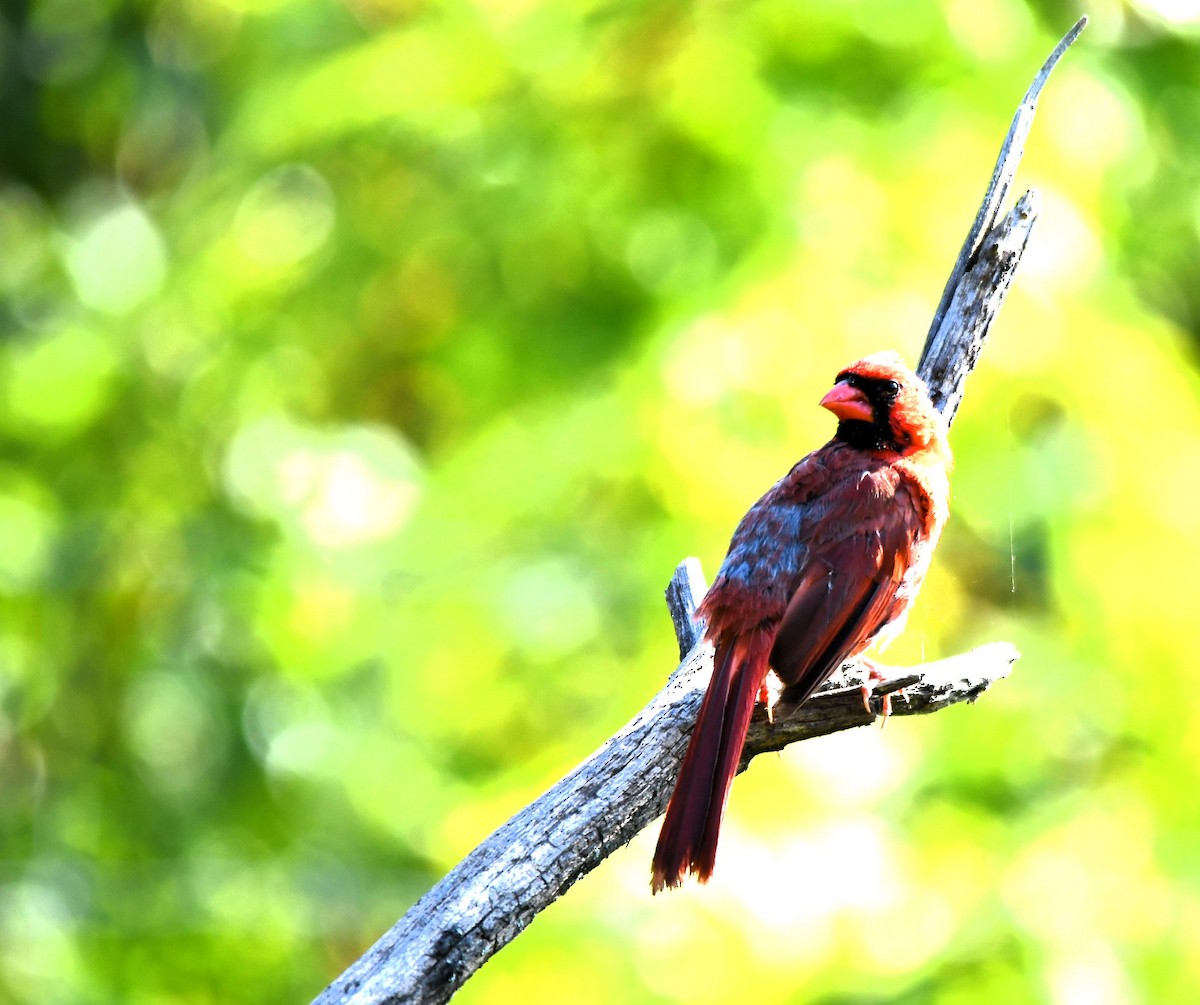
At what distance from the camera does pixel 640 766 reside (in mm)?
2922

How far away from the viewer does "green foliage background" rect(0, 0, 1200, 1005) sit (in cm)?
512

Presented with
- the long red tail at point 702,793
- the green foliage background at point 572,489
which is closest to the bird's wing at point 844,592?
the long red tail at point 702,793

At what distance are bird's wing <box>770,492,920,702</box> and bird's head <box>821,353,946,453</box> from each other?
139 millimetres

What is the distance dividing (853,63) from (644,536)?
2.02m

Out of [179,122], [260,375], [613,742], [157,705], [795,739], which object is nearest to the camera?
[613,742]

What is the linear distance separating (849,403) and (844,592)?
1.52 feet

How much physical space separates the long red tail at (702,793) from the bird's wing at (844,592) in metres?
0.25

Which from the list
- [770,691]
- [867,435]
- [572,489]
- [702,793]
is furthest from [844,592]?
[572,489]

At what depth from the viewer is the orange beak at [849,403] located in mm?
3600

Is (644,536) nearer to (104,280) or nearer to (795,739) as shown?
(795,739)

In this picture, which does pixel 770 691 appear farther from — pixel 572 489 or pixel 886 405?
pixel 572 489

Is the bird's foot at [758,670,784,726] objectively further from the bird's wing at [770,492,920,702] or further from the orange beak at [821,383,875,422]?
the orange beak at [821,383,875,422]

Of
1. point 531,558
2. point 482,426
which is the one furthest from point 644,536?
point 482,426

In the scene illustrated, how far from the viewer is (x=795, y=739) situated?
10.6ft
